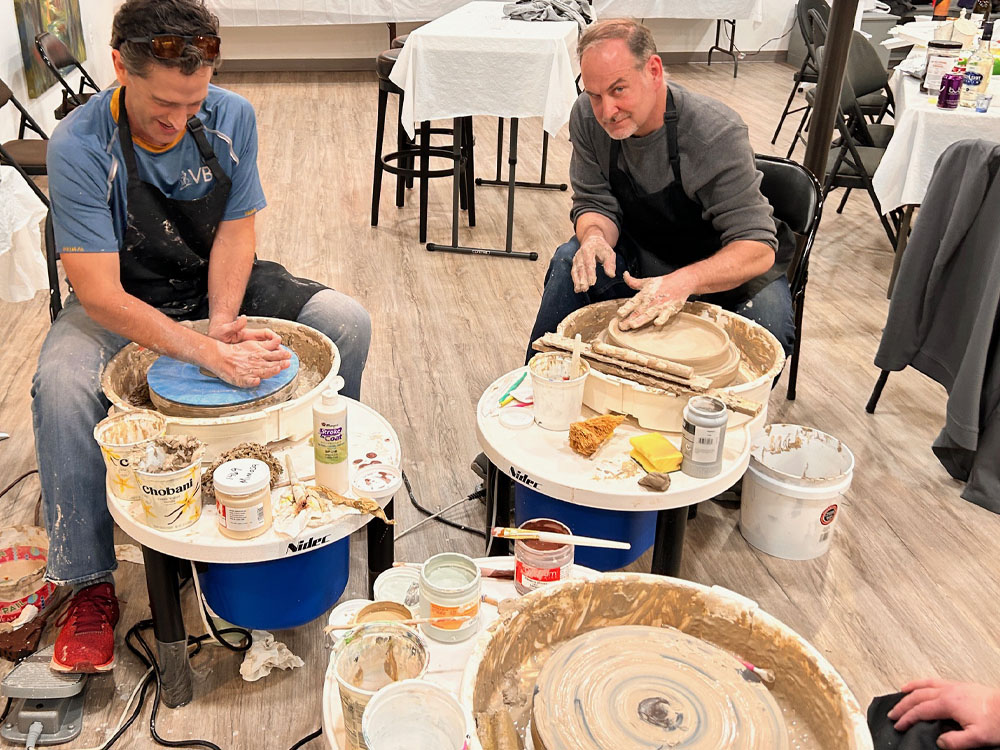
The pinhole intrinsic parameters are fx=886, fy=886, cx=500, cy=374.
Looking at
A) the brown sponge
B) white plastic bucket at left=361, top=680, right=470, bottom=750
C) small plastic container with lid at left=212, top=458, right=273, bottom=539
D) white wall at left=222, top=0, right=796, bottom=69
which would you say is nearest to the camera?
white plastic bucket at left=361, top=680, right=470, bottom=750

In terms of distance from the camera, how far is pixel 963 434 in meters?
2.42

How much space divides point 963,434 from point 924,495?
0.66 ft

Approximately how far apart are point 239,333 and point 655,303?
903 millimetres

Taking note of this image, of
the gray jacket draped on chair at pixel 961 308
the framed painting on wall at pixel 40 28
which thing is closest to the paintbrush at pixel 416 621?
the gray jacket draped on chair at pixel 961 308

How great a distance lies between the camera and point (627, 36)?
2010 millimetres

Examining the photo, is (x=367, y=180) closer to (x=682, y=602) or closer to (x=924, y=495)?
(x=924, y=495)

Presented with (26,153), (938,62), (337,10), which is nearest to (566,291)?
(938,62)

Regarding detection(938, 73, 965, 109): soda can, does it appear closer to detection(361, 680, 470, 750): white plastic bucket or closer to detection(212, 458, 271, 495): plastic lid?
detection(212, 458, 271, 495): plastic lid

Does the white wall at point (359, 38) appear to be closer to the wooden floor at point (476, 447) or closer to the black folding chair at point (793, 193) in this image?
the wooden floor at point (476, 447)

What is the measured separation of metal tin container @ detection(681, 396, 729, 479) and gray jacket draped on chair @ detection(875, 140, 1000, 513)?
3.88 ft

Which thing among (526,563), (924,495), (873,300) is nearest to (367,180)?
(873,300)

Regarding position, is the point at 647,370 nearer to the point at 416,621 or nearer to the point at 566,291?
the point at 566,291

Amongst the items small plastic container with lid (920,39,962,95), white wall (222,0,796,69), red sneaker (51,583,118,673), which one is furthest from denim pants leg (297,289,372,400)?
white wall (222,0,796,69)

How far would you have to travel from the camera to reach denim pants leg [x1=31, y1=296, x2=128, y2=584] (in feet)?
5.50
